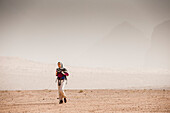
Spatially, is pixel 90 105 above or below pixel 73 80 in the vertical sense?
below

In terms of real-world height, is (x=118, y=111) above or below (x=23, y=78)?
below

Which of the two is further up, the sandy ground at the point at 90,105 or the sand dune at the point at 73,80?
the sand dune at the point at 73,80

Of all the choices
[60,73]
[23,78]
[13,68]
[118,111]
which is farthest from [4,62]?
[118,111]

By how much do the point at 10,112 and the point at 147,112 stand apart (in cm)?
600

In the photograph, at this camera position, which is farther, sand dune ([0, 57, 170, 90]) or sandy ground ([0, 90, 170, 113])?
sand dune ([0, 57, 170, 90])

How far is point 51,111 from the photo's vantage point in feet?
38.3

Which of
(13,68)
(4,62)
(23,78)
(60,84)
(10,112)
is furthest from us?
(4,62)

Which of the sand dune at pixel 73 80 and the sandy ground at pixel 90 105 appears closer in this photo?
the sandy ground at pixel 90 105

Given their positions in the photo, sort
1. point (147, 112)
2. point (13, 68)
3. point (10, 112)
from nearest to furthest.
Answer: point (147, 112), point (10, 112), point (13, 68)

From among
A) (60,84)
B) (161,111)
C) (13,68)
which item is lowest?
(161,111)

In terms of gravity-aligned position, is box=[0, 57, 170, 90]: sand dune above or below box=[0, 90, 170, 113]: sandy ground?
above

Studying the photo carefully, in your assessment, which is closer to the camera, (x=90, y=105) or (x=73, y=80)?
(x=90, y=105)

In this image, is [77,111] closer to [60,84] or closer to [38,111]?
[38,111]

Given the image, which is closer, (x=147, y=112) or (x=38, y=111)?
(x=147, y=112)
